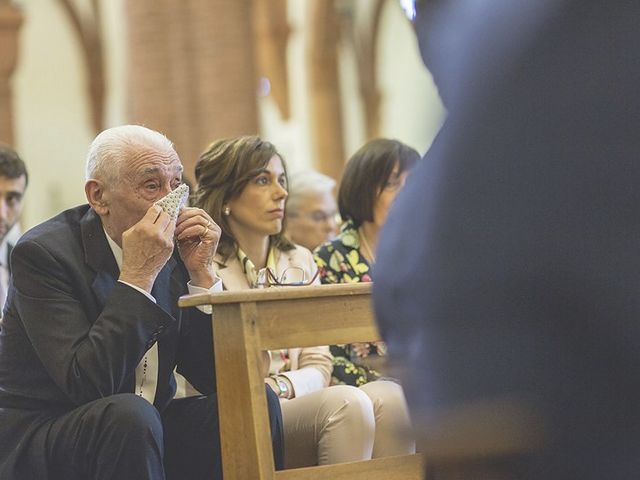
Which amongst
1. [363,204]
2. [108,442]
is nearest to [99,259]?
[108,442]

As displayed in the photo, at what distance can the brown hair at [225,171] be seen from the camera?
4242mm

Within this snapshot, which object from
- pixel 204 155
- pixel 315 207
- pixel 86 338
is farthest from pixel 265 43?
pixel 86 338

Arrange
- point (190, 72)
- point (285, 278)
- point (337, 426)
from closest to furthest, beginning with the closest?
point (337, 426), point (285, 278), point (190, 72)

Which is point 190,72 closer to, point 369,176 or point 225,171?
point 369,176

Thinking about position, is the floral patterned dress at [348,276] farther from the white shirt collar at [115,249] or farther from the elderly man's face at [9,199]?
the elderly man's face at [9,199]

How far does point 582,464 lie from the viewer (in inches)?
42.6

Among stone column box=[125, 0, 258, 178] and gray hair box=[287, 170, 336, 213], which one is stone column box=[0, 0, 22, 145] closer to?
stone column box=[125, 0, 258, 178]

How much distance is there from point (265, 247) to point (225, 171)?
296 mm

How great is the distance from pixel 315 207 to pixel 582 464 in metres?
5.24

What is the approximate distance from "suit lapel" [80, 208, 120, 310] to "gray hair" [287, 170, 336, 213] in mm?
2967

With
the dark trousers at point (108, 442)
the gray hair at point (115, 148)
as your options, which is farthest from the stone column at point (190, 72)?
the dark trousers at point (108, 442)

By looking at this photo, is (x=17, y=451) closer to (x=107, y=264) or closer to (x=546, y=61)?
(x=107, y=264)

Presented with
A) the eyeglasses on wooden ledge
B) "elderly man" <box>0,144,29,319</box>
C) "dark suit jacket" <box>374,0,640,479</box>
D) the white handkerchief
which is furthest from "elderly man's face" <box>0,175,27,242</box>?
"dark suit jacket" <box>374,0,640,479</box>

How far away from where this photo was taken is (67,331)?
3111 millimetres
